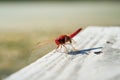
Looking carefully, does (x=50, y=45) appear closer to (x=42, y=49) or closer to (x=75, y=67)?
(x=42, y=49)

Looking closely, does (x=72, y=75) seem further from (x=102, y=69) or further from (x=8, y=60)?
(x=8, y=60)

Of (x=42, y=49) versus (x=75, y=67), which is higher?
(x=75, y=67)

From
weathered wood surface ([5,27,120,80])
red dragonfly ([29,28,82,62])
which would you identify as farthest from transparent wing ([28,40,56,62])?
weathered wood surface ([5,27,120,80])

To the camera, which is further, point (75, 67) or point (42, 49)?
point (42, 49)

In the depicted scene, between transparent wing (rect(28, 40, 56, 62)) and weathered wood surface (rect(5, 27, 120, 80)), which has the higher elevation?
weathered wood surface (rect(5, 27, 120, 80))

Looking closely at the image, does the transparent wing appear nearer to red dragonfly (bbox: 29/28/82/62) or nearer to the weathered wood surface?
red dragonfly (bbox: 29/28/82/62)

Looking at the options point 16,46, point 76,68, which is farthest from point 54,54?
point 16,46

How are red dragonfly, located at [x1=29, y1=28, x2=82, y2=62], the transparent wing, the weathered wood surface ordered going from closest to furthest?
the weathered wood surface
red dragonfly, located at [x1=29, y1=28, x2=82, y2=62]
the transparent wing

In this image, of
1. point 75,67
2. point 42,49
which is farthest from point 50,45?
point 75,67

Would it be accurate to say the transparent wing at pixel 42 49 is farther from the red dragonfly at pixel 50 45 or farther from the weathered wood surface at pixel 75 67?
the weathered wood surface at pixel 75 67

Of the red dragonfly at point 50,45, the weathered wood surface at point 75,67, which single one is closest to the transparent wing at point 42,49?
the red dragonfly at point 50,45

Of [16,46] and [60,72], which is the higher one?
[60,72]
